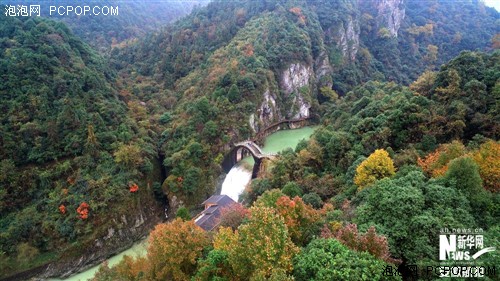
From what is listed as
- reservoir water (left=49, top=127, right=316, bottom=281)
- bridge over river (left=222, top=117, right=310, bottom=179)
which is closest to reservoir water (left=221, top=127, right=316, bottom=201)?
reservoir water (left=49, top=127, right=316, bottom=281)

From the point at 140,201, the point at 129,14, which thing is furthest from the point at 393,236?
the point at 129,14

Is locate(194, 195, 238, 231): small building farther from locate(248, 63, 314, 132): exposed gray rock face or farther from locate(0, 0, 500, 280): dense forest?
locate(248, 63, 314, 132): exposed gray rock face

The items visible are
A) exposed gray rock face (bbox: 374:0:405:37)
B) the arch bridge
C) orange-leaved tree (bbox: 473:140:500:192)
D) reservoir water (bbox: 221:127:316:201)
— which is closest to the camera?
orange-leaved tree (bbox: 473:140:500:192)

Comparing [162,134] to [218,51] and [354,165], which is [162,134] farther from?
[354,165]

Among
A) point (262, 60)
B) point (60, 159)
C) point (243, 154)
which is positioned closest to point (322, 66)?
point (262, 60)

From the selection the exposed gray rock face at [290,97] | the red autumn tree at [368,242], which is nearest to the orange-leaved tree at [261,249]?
the red autumn tree at [368,242]
